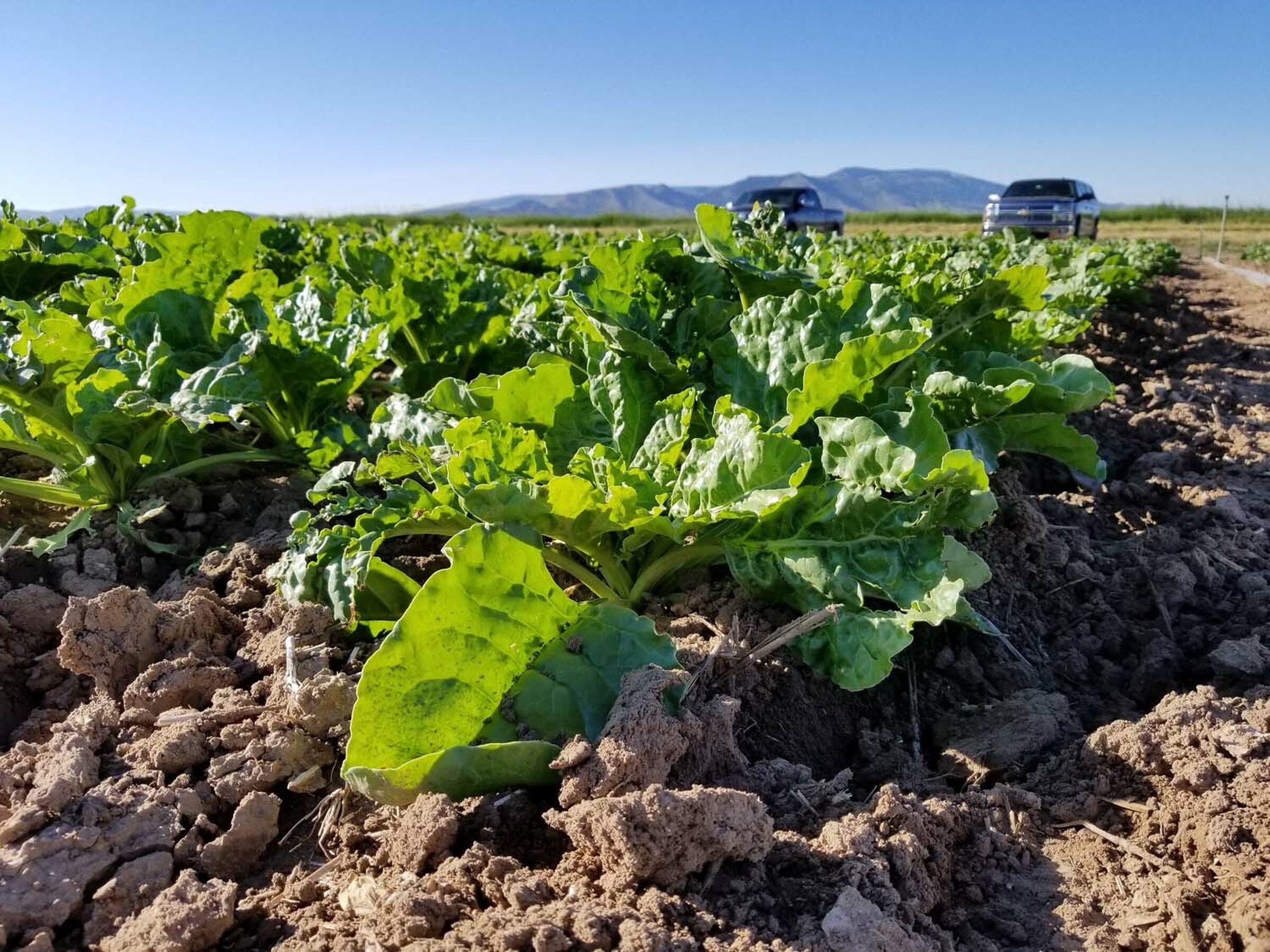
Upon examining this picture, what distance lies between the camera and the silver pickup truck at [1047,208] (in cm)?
2205

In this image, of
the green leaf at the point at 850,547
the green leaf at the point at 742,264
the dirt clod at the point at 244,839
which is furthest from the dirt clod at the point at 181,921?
the green leaf at the point at 742,264

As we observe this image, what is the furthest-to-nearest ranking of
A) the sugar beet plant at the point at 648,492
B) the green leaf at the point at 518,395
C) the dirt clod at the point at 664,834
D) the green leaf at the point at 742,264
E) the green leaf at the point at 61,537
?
1. the green leaf at the point at 742,264
2. the green leaf at the point at 61,537
3. the green leaf at the point at 518,395
4. the sugar beet plant at the point at 648,492
5. the dirt clod at the point at 664,834

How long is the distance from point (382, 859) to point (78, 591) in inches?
63.8

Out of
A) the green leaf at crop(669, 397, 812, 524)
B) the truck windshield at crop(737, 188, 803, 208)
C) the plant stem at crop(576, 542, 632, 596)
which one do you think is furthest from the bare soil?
the truck windshield at crop(737, 188, 803, 208)

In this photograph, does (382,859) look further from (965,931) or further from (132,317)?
(132,317)

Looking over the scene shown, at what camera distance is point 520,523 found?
2121 mm

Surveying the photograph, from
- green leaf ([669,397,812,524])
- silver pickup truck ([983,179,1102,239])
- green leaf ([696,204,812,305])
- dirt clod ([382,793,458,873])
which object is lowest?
dirt clod ([382,793,458,873])

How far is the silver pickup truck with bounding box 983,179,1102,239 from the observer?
72.3 ft

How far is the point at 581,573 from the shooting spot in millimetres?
2406

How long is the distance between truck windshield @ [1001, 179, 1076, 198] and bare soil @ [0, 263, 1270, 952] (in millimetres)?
23695

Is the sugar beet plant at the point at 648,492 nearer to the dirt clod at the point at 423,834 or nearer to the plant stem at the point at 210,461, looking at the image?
the dirt clod at the point at 423,834

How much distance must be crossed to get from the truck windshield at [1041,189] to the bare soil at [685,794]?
2370 centimetres

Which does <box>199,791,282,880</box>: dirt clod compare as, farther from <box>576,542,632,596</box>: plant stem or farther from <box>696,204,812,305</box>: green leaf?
<box>696,204,812,305</box>: green leaf

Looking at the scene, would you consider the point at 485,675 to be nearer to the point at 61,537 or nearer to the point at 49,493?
the point at 61,537
